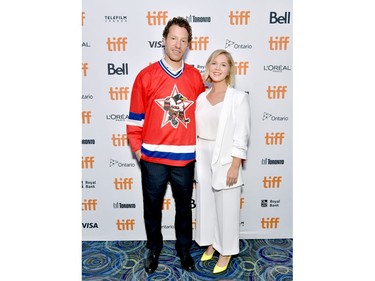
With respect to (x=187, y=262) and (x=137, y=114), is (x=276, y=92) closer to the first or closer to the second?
(x=137, y=114)

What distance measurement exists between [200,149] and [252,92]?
2.61ft

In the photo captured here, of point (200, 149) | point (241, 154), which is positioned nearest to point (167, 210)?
point (200, 149)

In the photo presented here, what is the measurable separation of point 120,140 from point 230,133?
44.0 inches

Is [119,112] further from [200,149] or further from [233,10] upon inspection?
[233,10]

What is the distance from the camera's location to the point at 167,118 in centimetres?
234

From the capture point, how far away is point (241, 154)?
7.45 ft

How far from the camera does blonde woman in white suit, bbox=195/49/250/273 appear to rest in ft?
7.46

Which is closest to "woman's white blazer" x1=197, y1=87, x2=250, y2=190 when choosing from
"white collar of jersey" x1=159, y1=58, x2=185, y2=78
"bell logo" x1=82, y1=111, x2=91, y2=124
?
"white collar of jersey" x1=159, y1=58, x2=185, y2=78

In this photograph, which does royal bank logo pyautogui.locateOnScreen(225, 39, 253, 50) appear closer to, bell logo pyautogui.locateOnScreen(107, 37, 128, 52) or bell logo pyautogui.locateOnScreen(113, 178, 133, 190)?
bell logo pyautogui.locateOnScreen(107, 37, 128, 52)

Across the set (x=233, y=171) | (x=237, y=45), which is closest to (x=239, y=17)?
(x=237, y=45)

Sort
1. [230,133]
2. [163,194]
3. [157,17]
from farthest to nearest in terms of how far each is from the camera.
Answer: [157,17] < [163,194] < [230,133]

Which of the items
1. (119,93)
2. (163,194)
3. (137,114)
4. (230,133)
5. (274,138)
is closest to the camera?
→ (230,133)


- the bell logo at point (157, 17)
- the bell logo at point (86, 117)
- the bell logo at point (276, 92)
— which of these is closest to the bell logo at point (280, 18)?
the bell logo at point (276, 92)

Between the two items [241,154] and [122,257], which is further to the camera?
[122,257]
